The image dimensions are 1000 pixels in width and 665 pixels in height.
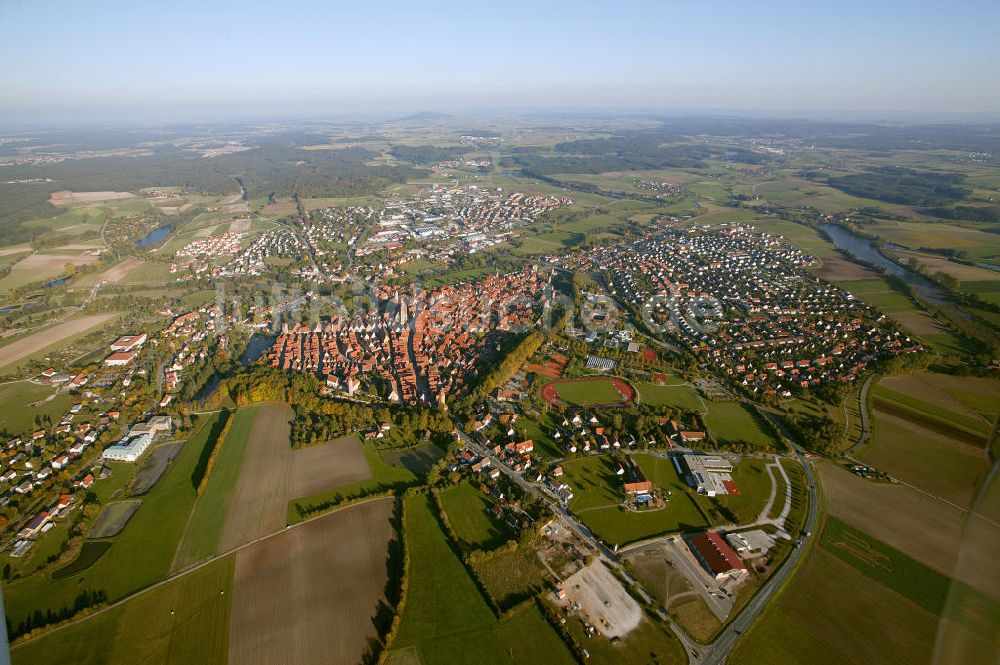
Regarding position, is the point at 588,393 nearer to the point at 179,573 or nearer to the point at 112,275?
the point at 179,573

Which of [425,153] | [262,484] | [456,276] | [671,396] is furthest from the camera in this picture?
[425,153]

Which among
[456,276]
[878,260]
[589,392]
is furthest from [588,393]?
[878,260]

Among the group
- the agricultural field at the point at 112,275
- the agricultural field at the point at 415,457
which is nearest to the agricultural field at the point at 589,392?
the agricultural field at the point at 415,457

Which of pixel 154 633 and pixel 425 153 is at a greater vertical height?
pixel 425 153

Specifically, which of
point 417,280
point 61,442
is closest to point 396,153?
point 417,280

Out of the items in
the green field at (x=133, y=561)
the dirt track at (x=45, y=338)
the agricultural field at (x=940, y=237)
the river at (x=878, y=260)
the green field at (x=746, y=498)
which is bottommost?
the green field at (x=133, y=561)

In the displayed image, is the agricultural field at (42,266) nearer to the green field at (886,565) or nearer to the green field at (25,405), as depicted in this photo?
the green field at (25,405)
